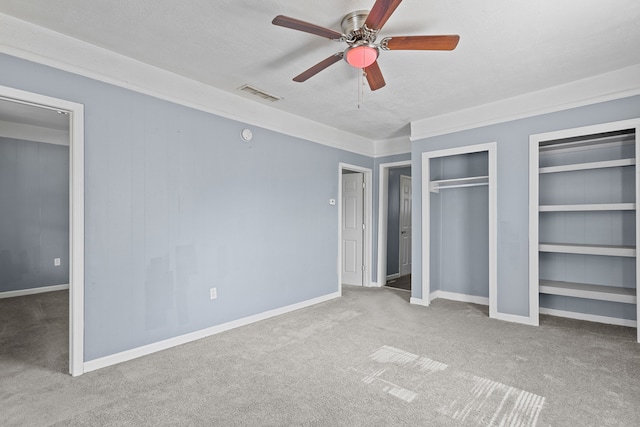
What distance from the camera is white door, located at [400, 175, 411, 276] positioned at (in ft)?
21.4

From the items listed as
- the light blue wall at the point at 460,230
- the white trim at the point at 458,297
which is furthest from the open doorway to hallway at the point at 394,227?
the light blue wall at the point at 460,230

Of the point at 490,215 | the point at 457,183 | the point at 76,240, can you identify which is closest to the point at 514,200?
the point at 490,215

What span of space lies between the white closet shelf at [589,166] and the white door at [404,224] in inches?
112

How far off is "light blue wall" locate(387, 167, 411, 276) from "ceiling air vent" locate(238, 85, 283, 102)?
320 cm

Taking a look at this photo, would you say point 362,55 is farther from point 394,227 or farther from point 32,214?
point 32,214

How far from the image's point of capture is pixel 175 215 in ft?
10.5

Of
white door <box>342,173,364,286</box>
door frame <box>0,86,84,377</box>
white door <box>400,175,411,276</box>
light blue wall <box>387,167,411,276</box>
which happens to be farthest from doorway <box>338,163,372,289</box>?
door frame <box>0,86,84,377</box>

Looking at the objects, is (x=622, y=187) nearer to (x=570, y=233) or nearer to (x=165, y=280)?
(x=570, y=233)

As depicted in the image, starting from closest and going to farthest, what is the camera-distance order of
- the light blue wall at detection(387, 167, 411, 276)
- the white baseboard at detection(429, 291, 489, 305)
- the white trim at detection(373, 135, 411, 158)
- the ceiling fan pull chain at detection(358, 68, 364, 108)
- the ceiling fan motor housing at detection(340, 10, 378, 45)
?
the ceiling fan motor housing at detection(340, 10, 378, 45)
the ceiling fan pull chain at detection(358, 68, 364, 108)
the white baseboard at detection(429, 291, 489, 305)
the white trim at detection(373, 135, 411, 158)
the light blue wall at detection(387, 167, 411, 276)

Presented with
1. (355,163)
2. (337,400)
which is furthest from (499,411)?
(355,163)

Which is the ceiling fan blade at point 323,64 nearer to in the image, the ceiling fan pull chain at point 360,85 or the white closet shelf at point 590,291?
the ceiling fan pull chain at point 360,85

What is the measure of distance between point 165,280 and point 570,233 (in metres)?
4.67

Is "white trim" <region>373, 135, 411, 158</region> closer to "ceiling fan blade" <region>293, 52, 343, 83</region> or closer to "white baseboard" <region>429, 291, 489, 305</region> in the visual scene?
"white baseboard" <region>429, 291, 489, 305</region>

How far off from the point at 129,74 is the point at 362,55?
210 centimetres
